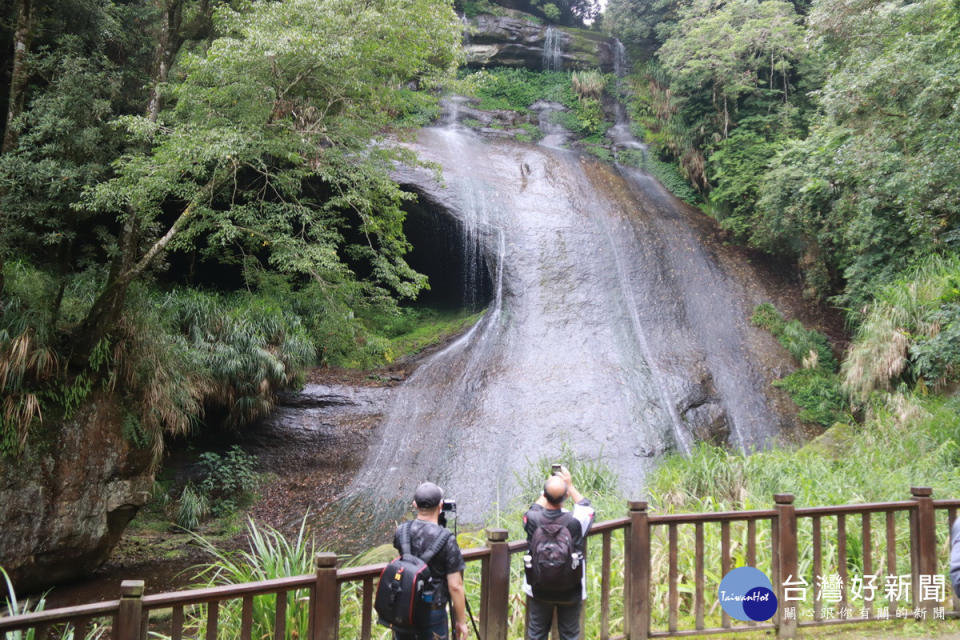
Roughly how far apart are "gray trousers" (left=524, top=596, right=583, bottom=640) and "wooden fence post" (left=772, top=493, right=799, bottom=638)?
163 centimetres

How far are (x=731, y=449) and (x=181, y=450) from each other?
10.1m

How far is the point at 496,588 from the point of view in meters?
3.53

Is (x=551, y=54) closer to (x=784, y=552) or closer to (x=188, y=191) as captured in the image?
(x=188, y=191)

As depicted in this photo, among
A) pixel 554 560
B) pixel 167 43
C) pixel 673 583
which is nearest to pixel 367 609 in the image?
pixel 554 560

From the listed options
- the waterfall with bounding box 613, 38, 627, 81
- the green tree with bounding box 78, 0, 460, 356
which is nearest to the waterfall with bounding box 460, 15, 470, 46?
the waterfall with bounding box 613, 38, 627, 81

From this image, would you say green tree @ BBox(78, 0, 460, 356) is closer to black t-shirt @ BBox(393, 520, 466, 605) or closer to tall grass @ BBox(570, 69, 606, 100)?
black t-shirt @ BBox(393, 520, 466, 605)

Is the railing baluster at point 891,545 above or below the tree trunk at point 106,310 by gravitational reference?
below

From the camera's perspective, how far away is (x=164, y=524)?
31.9 ft

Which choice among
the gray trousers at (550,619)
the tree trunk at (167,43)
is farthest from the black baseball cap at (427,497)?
the tree trunk at (167,43)

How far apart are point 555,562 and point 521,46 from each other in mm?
24821

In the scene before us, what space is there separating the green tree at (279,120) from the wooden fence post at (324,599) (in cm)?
559

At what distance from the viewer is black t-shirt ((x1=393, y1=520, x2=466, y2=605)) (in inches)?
129

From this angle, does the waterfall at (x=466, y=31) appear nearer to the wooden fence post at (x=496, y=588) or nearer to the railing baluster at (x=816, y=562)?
the railing baluster at (x=816, y=562)

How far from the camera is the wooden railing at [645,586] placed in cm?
298
